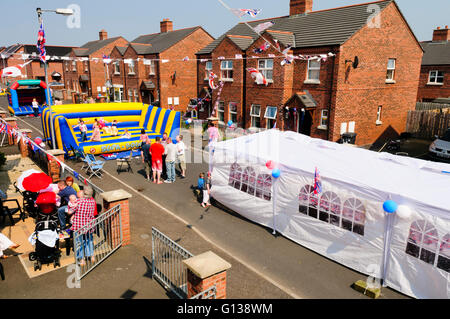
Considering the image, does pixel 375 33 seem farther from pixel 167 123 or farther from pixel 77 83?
pixel 77 83

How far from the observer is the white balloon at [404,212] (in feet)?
21.9

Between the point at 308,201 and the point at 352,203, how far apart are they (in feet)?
4.06

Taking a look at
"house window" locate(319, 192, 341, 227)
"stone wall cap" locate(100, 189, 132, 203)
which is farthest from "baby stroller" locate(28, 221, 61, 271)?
"house window" locate(319, 192, 341, 227)

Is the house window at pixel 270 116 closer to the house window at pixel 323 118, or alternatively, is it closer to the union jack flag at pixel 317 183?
the house window at pixel 323 118

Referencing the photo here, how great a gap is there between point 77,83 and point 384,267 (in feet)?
179

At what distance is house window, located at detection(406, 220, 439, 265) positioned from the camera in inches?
254

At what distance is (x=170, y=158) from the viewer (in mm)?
13789

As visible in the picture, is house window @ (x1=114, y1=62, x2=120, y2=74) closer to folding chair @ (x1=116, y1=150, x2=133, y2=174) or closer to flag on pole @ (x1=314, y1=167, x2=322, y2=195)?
folding chair @ (x1=116, y1=150, x2=133, y2=174)

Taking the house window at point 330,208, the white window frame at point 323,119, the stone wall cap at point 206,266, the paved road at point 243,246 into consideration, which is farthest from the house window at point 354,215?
the white window frame at point 323,119

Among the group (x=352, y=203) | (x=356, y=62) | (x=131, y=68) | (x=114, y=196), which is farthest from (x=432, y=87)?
(x=114, y=196)

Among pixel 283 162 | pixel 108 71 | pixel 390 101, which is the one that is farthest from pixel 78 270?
pixel 108 71

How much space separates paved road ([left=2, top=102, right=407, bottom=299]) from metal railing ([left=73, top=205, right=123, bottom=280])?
28.5 inches

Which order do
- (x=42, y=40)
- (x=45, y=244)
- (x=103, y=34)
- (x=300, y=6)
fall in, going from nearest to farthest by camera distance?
(x=45, y=244) < (x=42, y=40) < (x=300, y=6) < (x=103, y=34)

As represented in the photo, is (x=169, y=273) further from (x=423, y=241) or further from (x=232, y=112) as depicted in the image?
(x=232, y=112)
